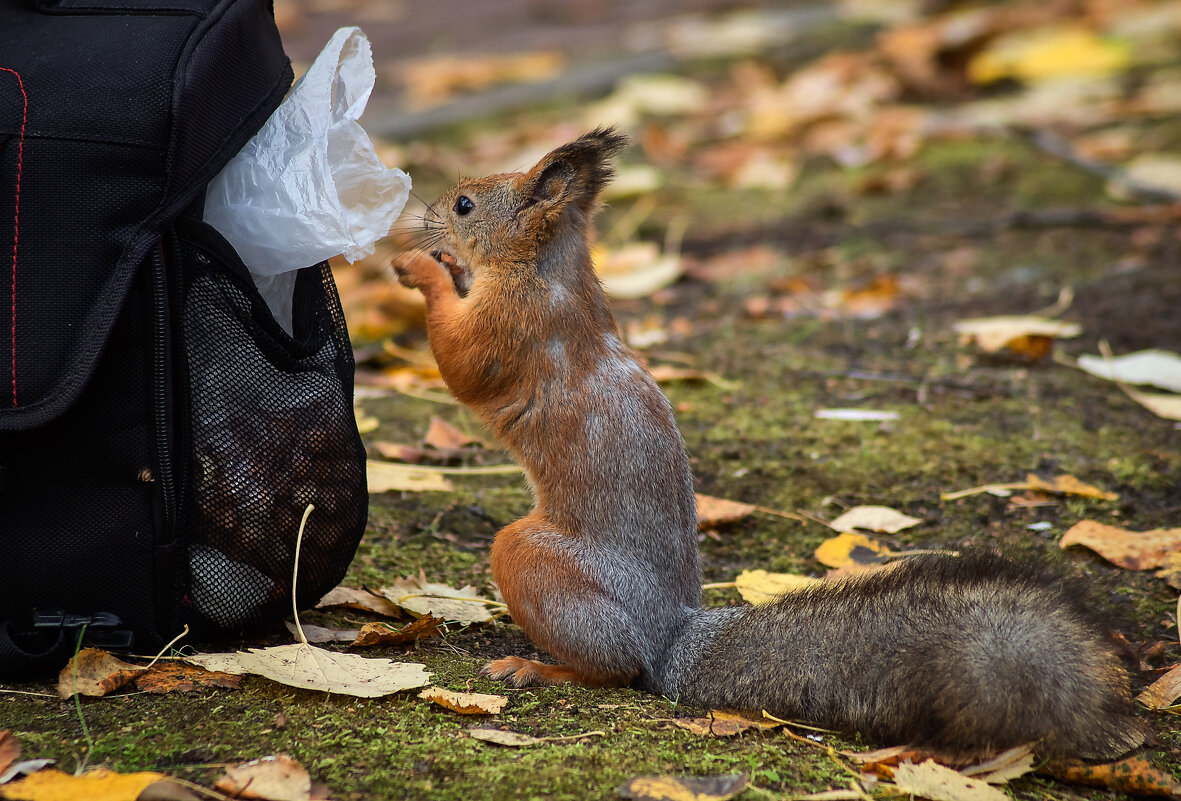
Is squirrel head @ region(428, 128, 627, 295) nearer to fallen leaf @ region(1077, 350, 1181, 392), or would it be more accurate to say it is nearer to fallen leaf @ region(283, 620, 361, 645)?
fallen leaf @ region(283, 620, 361, 645)

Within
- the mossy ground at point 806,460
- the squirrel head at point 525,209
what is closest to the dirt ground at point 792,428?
the mossy ground at point 806,460

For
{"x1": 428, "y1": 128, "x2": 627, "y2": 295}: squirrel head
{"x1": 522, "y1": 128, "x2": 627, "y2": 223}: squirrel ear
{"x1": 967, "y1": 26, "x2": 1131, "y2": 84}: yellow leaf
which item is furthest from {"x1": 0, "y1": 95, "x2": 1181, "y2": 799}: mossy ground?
{"x1": 967, "y1": 26, "x2": 1131, "y2": 84}: yellow leaf

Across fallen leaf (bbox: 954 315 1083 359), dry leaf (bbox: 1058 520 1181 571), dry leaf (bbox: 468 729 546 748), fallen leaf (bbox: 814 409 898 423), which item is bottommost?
dry leaf (bbox: 1058 520 1181 571)

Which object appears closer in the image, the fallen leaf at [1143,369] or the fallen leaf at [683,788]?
the fallen leaf at [683,788]

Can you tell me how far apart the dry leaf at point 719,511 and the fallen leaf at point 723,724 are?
754 mm

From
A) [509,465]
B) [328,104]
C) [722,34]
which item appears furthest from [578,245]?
[722,34]

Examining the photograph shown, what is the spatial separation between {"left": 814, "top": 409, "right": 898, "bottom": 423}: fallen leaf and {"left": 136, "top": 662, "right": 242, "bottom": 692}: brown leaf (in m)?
1.75

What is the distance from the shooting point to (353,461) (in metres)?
1.98

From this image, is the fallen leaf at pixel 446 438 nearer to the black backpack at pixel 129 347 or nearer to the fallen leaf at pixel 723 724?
the black backpack at pixel 129 347

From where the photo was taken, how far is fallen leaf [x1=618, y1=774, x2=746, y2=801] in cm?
144

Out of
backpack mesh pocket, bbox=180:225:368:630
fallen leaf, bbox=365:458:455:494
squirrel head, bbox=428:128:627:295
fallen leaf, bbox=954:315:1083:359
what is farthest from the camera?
fallen leaf, bbox=954:315:1083:359

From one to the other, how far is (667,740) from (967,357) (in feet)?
6.86

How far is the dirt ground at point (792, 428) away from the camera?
156 cm

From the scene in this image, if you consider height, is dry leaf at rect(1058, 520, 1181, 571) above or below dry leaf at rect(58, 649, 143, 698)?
below
